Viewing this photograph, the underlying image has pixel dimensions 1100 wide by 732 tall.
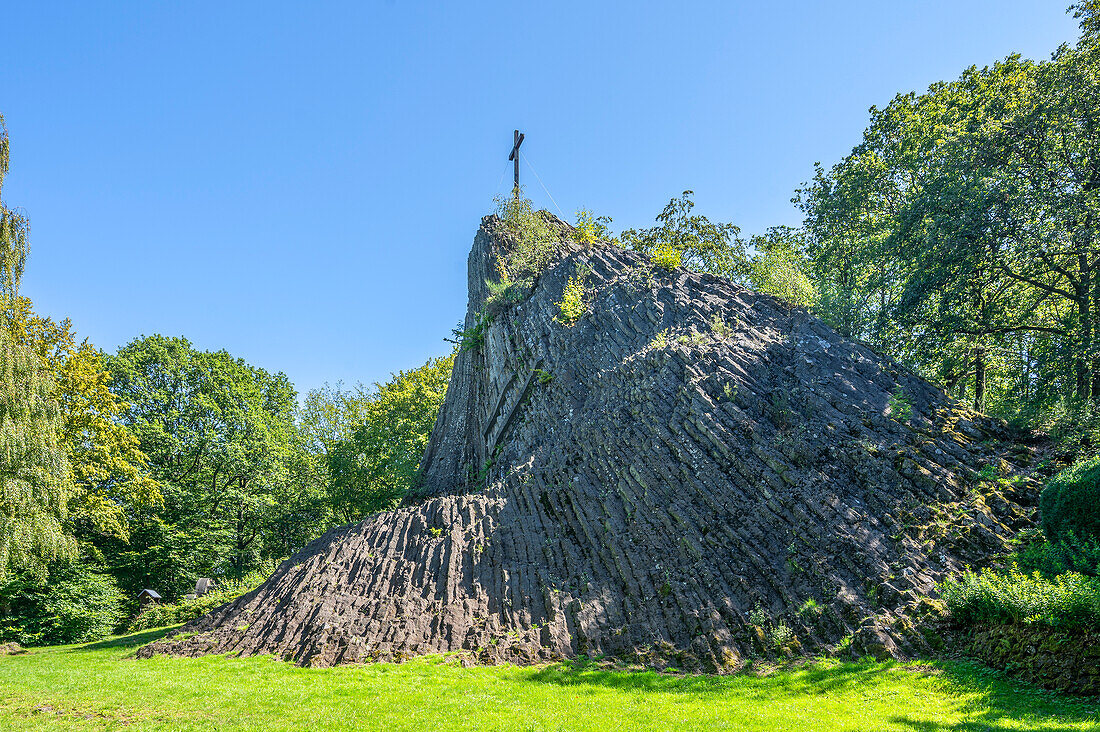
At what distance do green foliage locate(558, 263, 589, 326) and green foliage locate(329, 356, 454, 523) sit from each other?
31.6 ft

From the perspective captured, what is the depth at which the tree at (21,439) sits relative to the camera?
48.6 ft

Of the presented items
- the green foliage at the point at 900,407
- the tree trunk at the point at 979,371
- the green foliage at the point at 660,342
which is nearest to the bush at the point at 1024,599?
the green foliage at the point at 900,407

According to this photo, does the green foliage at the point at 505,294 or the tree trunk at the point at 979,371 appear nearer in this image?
the tree trunk at the point at 979,371

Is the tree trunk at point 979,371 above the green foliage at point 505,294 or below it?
below

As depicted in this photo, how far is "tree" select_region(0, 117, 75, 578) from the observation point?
14820 millimetres

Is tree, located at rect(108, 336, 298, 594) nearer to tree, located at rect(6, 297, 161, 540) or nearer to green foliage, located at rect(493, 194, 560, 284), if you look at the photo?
tree, located at rect(6, 297, 161, 540)

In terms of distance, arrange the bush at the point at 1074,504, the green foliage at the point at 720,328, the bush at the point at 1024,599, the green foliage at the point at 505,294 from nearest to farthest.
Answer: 1. the bush at the point at 1024,599
2. the bush at the point at 1074,504
3. the green foliage at the point at 720,328
4. the green foliage at the point at 505,294

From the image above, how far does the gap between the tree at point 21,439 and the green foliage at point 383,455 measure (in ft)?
36.6

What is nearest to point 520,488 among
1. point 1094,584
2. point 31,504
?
point 1094,584

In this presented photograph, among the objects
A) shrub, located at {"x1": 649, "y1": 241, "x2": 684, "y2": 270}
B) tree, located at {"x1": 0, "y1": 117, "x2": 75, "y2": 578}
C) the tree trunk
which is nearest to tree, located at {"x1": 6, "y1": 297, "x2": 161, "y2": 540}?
tree, located at {"x1": 0, "y1": 117, "x2": 75, "y2": 578}

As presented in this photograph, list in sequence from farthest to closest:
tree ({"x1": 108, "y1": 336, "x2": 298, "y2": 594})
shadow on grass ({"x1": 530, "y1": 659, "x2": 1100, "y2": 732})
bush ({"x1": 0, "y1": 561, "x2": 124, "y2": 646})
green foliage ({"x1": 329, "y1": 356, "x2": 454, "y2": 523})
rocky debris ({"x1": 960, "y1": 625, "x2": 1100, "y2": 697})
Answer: tree ({"x1": 108, "y1": 336, "x2": 298, "y2": 594}), green foliage ({"x1": 329, "y1": 356, "x2": 454, "y2": 523}), bush ({"x1": 0, "y1": 561, "x2": 124, "y2": 646}), rocky debris ({"x1": 960, "y1": 625, "x2": 1100, "y2": 697}), shadow on grass ({"x1": 530, "y1": 659, "x2": 1100, "y2": 732})

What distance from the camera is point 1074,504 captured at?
7945 millimetres

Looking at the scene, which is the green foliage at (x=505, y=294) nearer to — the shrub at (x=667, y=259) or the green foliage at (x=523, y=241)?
the green foliage at (x=523, y=241)

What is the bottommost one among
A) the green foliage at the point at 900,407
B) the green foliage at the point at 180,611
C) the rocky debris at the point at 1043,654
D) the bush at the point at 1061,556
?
the rocky debris at the point at 1043,654
